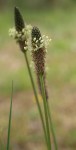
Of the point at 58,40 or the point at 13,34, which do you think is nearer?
the point at 13,34

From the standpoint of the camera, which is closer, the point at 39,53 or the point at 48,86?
the point at 39,53

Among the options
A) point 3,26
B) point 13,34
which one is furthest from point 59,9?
point 13,34

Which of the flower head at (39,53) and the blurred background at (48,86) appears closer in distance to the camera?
the flower head at (39,53)

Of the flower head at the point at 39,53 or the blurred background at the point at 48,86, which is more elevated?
the blurred background at the point at 48,86

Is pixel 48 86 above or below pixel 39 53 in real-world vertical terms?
above

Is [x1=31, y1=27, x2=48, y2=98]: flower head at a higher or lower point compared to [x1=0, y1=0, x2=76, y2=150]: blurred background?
lower

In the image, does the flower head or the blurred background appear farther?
the blurred background

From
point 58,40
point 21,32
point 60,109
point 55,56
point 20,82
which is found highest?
point 58,40

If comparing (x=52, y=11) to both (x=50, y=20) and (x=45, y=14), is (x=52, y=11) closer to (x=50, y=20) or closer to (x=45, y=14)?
(x=45, y=14)
